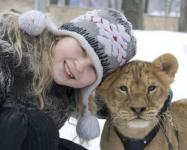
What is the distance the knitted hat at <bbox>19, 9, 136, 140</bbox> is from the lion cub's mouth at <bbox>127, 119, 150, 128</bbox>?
0.87 feet

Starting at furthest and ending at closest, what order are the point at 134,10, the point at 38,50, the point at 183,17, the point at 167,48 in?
the point at 134,10
the point at 183,17
the point at 167,48
the point at 38,50

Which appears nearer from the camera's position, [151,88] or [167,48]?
[151,88]

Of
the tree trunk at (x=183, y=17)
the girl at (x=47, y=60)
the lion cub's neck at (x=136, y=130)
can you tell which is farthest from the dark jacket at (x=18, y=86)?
the tree trunk at (x=183, y=17)

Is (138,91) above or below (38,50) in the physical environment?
below

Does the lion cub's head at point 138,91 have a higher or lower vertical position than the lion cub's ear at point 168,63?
lower

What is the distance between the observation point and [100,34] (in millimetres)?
2834

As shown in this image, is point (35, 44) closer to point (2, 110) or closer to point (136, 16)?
point (2, 110)

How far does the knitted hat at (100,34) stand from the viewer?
2809mm

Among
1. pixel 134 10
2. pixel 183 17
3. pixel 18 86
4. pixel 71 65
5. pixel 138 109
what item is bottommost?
pixel 183 17

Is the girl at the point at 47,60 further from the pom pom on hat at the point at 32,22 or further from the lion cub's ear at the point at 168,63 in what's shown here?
the lion cub's ear at the point at 168,63

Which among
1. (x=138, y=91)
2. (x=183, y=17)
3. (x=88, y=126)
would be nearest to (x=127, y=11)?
(x=183, y=17)

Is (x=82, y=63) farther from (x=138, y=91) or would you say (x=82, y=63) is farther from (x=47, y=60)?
(x=138, y=91)

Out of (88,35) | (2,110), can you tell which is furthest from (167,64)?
(2,110)

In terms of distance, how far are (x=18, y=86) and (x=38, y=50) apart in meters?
0.21
